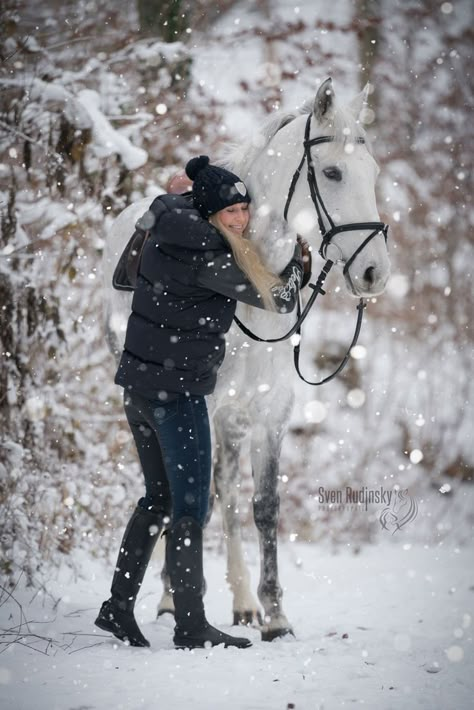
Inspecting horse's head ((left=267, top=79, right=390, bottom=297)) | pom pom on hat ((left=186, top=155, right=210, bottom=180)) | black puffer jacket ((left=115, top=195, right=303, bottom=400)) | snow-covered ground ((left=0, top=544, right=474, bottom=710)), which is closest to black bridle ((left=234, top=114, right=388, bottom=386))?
horse's head ((left=267, top=79, right=390, bottom=297))

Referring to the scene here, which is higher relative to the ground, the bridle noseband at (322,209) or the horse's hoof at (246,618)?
the bridle noseband at (322,209)

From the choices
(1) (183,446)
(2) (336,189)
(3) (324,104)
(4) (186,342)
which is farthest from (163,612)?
A: (3) (324,104)

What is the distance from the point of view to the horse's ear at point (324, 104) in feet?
10.6

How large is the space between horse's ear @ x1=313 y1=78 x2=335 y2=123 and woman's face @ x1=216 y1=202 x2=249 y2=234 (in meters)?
0.54

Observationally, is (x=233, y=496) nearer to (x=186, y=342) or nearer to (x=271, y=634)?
(x=271, y=634)

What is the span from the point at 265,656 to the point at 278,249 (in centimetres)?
185

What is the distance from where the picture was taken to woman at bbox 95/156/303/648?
9.80ft

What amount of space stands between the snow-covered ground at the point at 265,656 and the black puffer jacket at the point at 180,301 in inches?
43.8

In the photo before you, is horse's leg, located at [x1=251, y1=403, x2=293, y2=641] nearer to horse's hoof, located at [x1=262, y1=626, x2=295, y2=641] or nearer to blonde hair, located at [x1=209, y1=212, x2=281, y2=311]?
horse's hoof, located at [x1=262, y1=626, x2=295, y2=641]

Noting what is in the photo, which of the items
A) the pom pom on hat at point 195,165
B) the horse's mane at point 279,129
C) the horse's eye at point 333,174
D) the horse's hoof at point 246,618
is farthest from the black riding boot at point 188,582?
the horse's mane at point 279,129

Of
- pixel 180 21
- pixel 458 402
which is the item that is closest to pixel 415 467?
pixel 458 402

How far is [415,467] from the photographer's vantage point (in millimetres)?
7176

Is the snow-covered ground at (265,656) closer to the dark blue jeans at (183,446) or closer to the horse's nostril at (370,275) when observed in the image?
the dark blue jeans at (183,446)

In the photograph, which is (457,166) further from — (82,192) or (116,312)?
(116,312)
